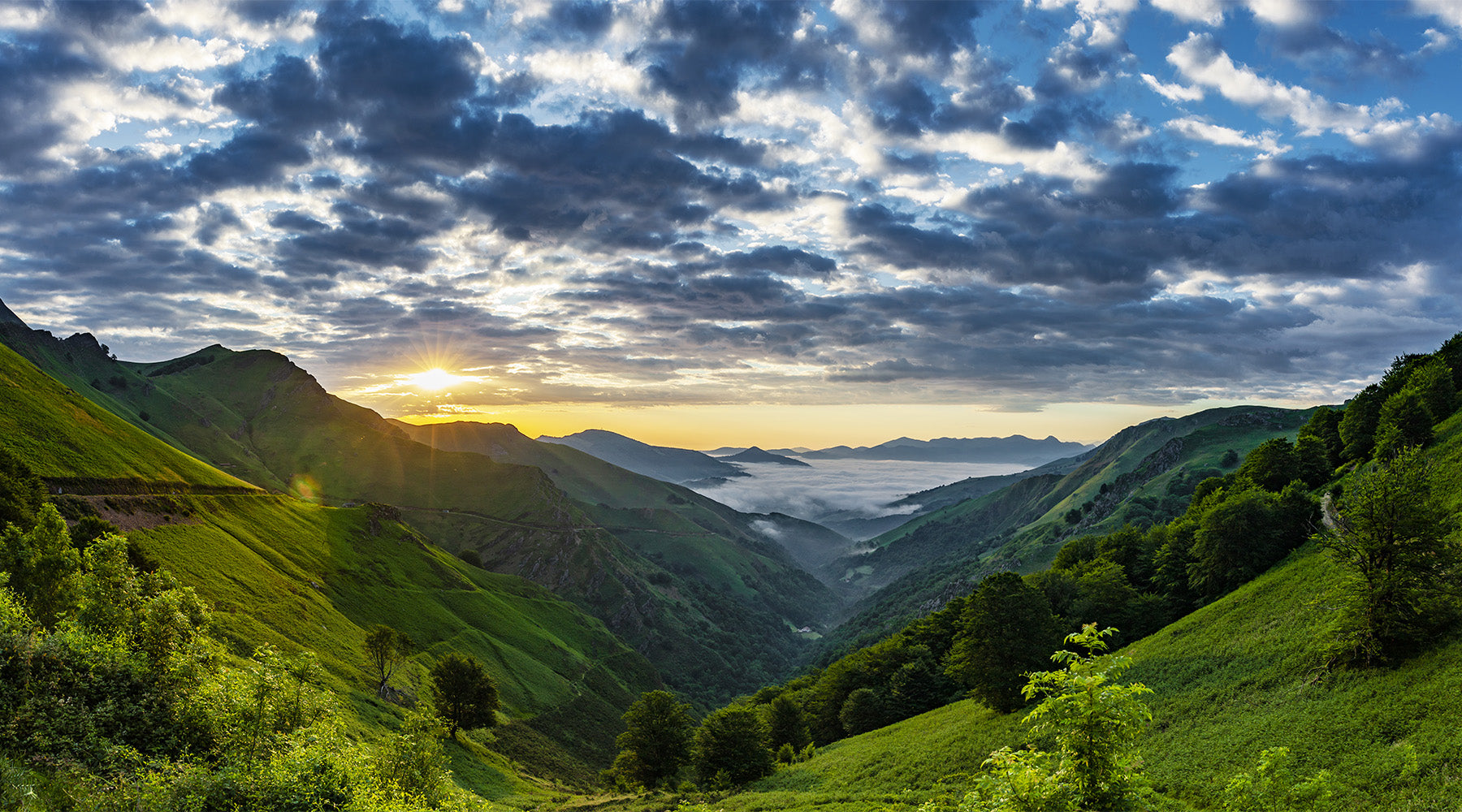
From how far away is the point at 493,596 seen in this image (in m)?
167

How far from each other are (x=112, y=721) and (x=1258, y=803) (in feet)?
138

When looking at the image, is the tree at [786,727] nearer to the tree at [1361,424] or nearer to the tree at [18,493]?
the tree at [1361,424]

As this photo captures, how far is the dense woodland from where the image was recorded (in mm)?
19078

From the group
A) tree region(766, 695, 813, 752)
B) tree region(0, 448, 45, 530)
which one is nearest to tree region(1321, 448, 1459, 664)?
tree region(766, 695, 813, 752)

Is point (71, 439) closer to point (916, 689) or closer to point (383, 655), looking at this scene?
point (383, 655)

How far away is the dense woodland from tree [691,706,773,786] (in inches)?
9.8

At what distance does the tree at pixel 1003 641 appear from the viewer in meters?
61.8

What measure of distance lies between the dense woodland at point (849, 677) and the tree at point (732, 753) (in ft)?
0.82

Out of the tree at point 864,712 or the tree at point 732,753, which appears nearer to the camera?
the tree at point 732,753

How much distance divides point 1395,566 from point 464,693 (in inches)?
4405

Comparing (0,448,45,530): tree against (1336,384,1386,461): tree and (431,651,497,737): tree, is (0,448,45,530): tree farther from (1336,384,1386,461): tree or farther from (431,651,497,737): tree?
(1336,384,1386,461): tree

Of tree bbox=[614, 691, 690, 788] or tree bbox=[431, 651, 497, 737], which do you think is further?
tree bbox=[431, 651, 497, 737]

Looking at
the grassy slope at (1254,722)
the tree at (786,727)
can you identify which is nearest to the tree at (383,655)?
the grassy slope at (1254,722)

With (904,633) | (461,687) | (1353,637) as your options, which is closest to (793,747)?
(904,633)
